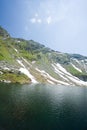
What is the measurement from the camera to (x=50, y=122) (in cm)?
5400

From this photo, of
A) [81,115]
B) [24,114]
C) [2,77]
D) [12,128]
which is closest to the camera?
[12,128]

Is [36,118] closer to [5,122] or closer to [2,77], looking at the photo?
[5,122]

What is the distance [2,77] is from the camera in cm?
19762

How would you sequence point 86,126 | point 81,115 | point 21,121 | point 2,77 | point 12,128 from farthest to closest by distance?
point 2,77, point 81,115, point 86,126, point 21,121, point 12,128

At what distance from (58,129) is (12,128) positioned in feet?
38.8

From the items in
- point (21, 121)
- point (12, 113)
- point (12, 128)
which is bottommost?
point (12, 128)

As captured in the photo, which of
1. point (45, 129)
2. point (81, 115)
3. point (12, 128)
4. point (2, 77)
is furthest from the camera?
point (2, 77)

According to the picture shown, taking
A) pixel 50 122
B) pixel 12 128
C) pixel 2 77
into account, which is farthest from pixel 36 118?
pixel 2 77

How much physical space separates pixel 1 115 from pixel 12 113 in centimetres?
528

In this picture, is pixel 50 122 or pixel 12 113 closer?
pixel 50 122

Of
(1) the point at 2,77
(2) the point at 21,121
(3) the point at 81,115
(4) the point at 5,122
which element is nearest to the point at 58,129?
(2) the point at 21,121

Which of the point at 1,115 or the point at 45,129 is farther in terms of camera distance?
the point at 1,115

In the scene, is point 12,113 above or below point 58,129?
above

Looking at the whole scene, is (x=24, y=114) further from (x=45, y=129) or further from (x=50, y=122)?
(x=45, y=129)
